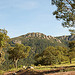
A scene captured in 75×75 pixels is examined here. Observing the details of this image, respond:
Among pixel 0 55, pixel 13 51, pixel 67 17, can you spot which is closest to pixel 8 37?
pixel 0 55

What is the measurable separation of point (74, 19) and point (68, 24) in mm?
1420

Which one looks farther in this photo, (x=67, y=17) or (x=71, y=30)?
(x=71, y=30)

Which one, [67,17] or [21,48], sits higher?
[67,17]

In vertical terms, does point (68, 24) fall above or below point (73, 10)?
below

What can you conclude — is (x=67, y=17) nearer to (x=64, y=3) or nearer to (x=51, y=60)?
(x=64, y=3)

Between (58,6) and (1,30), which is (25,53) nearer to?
(1,30)

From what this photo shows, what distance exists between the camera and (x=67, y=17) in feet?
60.2

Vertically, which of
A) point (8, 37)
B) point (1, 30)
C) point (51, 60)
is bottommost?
point (51, 60)

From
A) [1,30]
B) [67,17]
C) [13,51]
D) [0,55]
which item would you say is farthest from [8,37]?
[13,51]

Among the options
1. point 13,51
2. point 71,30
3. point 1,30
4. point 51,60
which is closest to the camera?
point 71,30

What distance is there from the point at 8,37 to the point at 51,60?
20383 millimetres

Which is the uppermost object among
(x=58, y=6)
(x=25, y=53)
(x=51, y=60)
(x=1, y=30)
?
(x=58, y=6)

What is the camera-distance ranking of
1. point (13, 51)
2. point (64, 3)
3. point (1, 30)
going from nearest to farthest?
point (64, 3) < point (1, 30) < point (13, 51)

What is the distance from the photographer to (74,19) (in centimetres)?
1806
